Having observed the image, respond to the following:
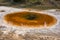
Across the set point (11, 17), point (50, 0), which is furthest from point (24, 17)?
point (50, 0)

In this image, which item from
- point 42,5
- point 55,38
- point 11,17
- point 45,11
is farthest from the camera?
point 42,5

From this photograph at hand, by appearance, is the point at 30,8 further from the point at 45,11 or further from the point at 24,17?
the point at 24,17

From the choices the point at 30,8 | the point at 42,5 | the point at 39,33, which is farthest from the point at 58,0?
the point at 39,33

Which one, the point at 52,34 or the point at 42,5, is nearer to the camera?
the point at 52,34

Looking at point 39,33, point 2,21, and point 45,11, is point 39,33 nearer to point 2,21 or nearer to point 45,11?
point 2,21

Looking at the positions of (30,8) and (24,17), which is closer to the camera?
(24,17)

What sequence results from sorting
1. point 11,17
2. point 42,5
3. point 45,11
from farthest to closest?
1. point 42,5
2. point 45,11
3. point 11,17
